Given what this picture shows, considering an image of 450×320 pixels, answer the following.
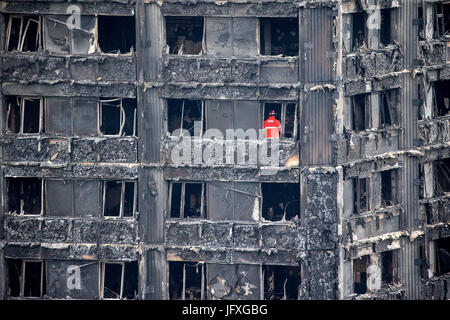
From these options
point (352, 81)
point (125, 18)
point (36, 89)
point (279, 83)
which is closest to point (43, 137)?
point (36, 89)

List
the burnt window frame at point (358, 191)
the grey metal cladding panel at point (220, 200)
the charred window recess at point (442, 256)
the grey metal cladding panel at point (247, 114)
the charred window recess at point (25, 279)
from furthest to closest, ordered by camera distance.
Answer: the charred window recess at point (442, 256) → the charred window recess at point (25, 279) → the burnt window frame at point (358, 191) → the grey metal cladding panel at point (220, 200) → the grey metal cladding panel at point (247, 114)

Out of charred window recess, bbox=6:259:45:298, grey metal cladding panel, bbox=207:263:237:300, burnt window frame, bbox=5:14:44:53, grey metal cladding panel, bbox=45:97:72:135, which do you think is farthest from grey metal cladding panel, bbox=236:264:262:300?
burnt window frame, bbox=5:14:44:53

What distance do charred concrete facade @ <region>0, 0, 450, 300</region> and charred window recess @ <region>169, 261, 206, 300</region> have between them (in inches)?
2.6

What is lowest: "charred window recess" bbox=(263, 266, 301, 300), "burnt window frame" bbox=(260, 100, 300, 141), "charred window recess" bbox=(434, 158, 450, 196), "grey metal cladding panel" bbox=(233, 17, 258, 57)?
"charred window recess" bbox=(263, 266, 301, 300)

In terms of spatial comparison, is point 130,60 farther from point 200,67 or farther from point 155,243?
point 155,243

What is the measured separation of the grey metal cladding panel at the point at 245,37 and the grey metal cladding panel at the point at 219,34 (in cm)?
19

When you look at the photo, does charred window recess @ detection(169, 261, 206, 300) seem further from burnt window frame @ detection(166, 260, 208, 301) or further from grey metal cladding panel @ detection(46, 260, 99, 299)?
grey metal cladding panel @ detection(46, 260, 99, 299)

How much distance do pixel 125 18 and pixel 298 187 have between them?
306 inches

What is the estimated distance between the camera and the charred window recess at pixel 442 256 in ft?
133

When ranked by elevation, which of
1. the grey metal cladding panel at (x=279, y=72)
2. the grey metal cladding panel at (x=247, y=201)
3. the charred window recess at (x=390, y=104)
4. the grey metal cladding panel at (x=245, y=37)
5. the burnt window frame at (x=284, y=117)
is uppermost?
the grey metal cladding panel at (x=245, y=37)

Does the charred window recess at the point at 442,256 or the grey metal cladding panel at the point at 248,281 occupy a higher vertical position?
the charred window recess at the point at 442,256

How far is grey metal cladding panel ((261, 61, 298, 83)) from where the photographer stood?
36.2m

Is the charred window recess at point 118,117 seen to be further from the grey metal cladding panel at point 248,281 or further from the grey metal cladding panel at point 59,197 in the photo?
the grey metal cladding panel at point 248,281

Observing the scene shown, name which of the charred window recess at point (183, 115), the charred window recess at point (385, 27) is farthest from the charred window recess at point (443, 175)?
the charred window recess at point (183, 115)
